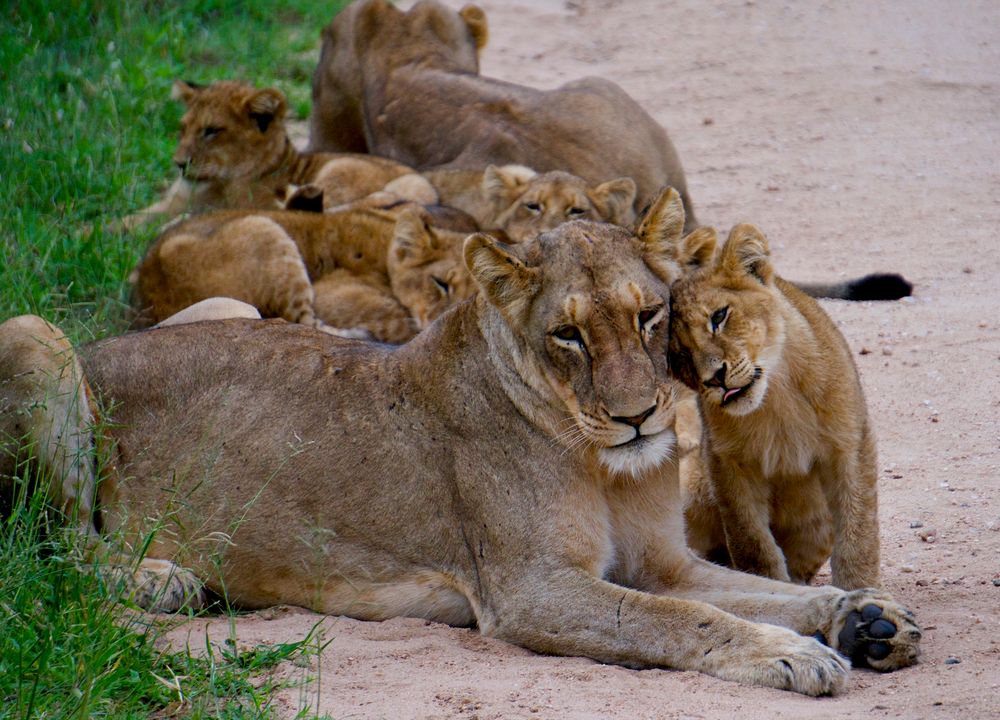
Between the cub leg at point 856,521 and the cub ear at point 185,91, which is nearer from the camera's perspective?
the cub leg at point 856,521

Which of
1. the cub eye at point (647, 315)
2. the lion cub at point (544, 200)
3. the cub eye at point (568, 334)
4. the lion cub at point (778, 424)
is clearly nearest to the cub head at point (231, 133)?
the lion cub at point (544, 200)

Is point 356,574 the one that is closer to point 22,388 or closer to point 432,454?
point 432,454

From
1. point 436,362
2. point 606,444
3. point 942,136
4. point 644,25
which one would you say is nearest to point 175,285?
point 436,362

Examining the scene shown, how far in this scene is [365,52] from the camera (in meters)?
10.5

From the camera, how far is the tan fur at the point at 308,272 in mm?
7539

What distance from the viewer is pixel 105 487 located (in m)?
5.26

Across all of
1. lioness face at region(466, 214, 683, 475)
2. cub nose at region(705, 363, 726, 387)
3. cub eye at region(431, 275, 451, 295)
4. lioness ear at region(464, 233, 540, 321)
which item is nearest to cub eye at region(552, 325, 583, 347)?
lioness face at region(466, 214, 683, 475)

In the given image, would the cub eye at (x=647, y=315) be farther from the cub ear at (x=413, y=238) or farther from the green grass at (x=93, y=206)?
the cub ear at (x=413, y=238)

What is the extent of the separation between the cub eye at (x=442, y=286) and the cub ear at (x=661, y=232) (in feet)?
9.24

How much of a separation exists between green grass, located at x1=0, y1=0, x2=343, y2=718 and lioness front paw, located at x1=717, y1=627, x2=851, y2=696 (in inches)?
50.8

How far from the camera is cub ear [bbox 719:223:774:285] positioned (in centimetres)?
488

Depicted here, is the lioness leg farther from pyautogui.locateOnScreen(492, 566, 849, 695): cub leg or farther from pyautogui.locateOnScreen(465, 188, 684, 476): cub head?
pyautogui.locateOnScreen(465, 188, 684, 476): cub head

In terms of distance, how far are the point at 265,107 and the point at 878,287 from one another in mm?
4009

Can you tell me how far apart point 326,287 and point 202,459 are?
9.34 feet
